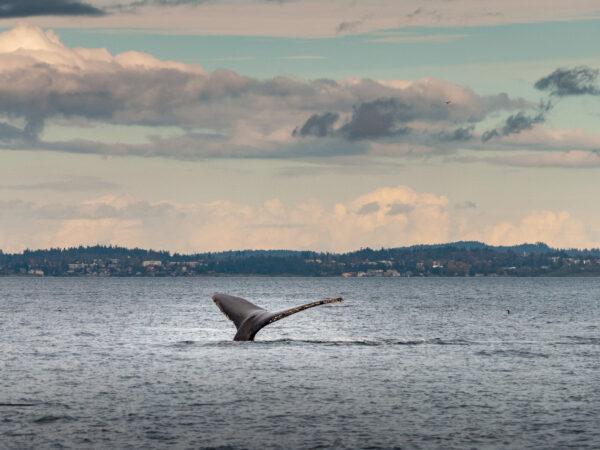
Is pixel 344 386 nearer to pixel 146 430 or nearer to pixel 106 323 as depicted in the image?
pixel 146 430

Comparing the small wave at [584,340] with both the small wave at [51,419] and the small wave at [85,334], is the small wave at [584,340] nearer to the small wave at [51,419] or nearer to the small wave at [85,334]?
the small wave at [85,334]

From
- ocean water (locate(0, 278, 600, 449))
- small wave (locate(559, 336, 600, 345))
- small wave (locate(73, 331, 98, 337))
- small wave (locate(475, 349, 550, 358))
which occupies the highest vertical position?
ocean water (locate(0, 278, 600, 449))

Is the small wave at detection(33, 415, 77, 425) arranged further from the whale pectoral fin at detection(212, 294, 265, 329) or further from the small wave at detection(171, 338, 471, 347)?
the small wave at detection(171, 338, 471, 347)

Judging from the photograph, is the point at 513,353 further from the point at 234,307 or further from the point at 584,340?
the point at 234,307

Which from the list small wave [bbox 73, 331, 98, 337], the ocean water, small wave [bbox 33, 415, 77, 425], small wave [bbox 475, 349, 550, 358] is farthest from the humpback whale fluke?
small wave [bbox 33, 415, 77, 425]

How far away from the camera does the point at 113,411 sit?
40.6m

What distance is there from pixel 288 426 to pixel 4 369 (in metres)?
28.4

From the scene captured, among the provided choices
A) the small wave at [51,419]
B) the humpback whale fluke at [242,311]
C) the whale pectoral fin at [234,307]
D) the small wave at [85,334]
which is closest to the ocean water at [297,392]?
the small wave at [51,419]

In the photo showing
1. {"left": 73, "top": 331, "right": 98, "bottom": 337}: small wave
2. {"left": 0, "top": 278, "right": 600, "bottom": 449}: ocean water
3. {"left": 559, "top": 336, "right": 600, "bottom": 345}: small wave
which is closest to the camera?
{"left": 0, "top": 278, "right": 600, "bottom": 449}: ocean water

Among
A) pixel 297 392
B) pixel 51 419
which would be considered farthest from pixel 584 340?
pixel 51 419

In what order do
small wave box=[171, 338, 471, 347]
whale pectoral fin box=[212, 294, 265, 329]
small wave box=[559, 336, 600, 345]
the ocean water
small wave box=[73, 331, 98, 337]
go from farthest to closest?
small wave box=[73, 331, 98, 337]
small wave box=[559, 336, 600, 345]
small wave box=[171, 338, 471, 347]
whale pectoral fin box=[212, 294, 265, 329]
the ocean water

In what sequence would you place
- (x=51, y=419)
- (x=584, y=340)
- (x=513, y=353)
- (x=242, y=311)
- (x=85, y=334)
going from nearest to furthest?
(x=51, y=419) < (x=242, y=311) < (x=513, y=353) < (x=584, y=340) < (x=85, y=334)

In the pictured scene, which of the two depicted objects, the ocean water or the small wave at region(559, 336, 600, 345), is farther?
the small wave at region(559, 336, 600, 345)

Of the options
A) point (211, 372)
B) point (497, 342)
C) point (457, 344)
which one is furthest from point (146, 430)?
point (497, 342)
